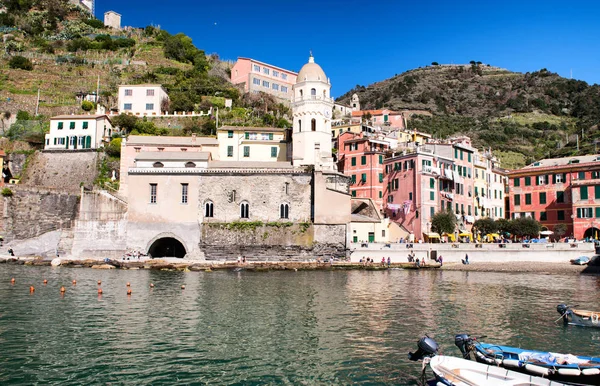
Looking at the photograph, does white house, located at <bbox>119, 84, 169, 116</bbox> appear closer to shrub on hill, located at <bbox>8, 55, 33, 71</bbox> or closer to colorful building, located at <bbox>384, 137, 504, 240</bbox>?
shrub on hill, located at <bbox>8, 55, 33, 71</bbox>

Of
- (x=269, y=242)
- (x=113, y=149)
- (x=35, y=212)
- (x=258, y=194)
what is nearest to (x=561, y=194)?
(x=269, y=242)

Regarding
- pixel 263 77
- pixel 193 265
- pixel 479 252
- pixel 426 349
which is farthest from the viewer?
pixel 263 77

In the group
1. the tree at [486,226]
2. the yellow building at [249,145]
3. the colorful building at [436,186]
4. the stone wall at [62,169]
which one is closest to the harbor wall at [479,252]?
the colorful building at [436,186]

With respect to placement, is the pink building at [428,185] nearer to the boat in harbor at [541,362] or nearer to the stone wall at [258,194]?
the stone wall at [258,194]

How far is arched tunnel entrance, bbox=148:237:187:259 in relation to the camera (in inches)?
1983

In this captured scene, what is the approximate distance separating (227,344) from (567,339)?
11786mm

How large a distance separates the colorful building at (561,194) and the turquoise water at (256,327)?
17.8 meters

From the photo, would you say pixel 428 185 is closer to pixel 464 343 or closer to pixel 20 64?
pixel 464 343

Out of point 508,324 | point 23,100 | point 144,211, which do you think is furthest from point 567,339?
point 23,100

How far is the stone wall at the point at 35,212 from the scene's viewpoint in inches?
1881

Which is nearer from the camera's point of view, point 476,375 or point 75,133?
point 476,375

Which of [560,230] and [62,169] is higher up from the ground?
[62,169]

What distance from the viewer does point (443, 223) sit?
5000 cm

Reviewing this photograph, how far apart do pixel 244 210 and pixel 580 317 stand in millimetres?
32399
